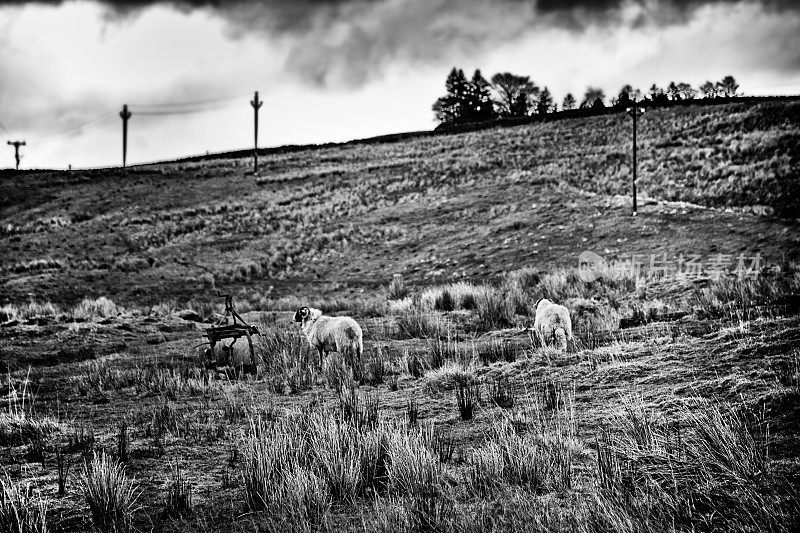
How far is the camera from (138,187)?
183 feet

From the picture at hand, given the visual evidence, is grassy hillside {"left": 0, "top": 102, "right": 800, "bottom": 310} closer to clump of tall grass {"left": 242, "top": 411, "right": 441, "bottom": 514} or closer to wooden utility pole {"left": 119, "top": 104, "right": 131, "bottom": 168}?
wooden utility pole {"left": 119, "top": 104, "right": 131, "bottom": 168}

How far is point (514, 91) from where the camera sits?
323ft

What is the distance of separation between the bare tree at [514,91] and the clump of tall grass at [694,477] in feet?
322

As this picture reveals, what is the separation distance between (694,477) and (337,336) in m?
7.54

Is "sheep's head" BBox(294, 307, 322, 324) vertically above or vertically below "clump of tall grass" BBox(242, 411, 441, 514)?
above

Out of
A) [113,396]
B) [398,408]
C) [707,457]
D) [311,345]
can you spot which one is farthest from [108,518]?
[311,345]

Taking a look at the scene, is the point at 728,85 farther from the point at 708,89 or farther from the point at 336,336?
the point at 336,336

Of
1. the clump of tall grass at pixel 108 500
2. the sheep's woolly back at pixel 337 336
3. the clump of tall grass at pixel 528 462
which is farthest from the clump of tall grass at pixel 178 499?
the sheep's woolly back at pixel 337 336

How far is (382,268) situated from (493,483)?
1038 inches

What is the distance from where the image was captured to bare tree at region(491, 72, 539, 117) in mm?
97938

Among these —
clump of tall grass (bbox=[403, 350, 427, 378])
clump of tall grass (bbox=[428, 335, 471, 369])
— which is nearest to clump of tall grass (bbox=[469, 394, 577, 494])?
clump of tall grass (bbox=[403, 350, 427, 378])

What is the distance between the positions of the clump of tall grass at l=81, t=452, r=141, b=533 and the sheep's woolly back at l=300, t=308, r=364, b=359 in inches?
232

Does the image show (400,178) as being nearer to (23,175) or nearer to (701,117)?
(701,117)

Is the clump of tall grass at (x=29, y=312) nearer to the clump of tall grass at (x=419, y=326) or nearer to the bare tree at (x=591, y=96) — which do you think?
the clump of tall grass at (x=419, y=326)
